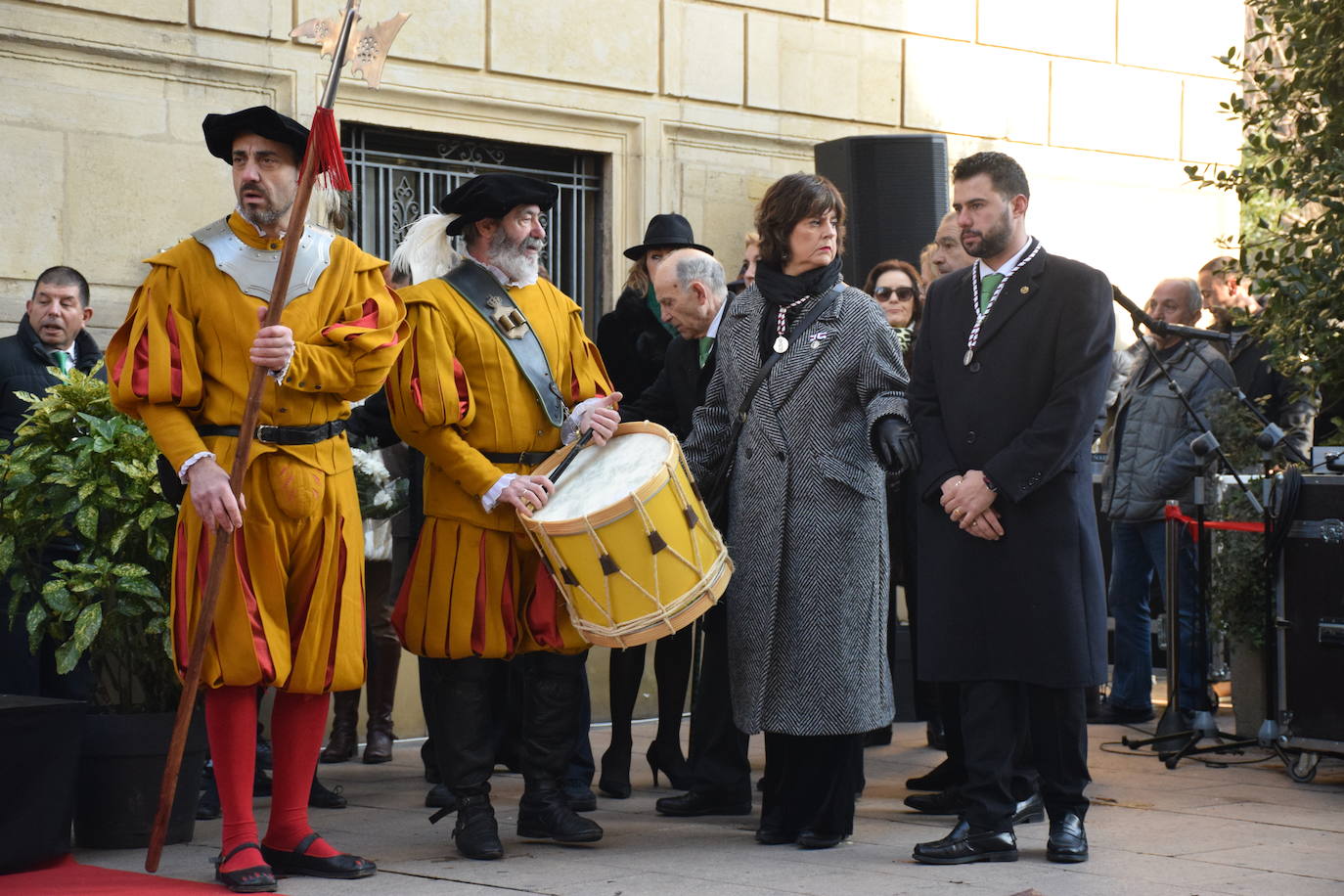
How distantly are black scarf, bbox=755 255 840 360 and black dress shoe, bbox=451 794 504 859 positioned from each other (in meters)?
1.52

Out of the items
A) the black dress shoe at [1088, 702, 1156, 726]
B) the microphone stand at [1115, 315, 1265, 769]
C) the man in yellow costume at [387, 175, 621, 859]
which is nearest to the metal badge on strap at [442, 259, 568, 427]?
the man in yellow costume at [387, 175, 621, 859]

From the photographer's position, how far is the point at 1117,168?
12.2 m

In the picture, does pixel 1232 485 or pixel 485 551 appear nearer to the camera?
pixel 485 551

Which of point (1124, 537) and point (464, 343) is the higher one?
point (464, 343)

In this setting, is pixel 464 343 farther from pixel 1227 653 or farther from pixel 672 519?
pixel 1227 653

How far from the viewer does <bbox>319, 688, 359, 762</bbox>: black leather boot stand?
738 centimetres

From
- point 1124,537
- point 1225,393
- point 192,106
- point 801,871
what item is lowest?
point 801,871

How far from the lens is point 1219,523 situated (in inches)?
294

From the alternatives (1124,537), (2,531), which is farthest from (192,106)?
(1124,537)

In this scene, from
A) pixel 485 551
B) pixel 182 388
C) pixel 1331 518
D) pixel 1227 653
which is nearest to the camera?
pixel 182 388

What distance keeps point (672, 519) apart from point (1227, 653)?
4148 millimetres

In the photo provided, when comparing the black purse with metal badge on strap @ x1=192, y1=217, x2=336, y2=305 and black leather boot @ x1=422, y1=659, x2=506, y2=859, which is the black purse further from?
metal badge on strap @ x1=192, y1=217, x2=336, y2=305

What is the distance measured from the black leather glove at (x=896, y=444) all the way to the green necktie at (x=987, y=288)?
403mm

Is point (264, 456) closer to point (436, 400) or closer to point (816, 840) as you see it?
point (436, 400)
